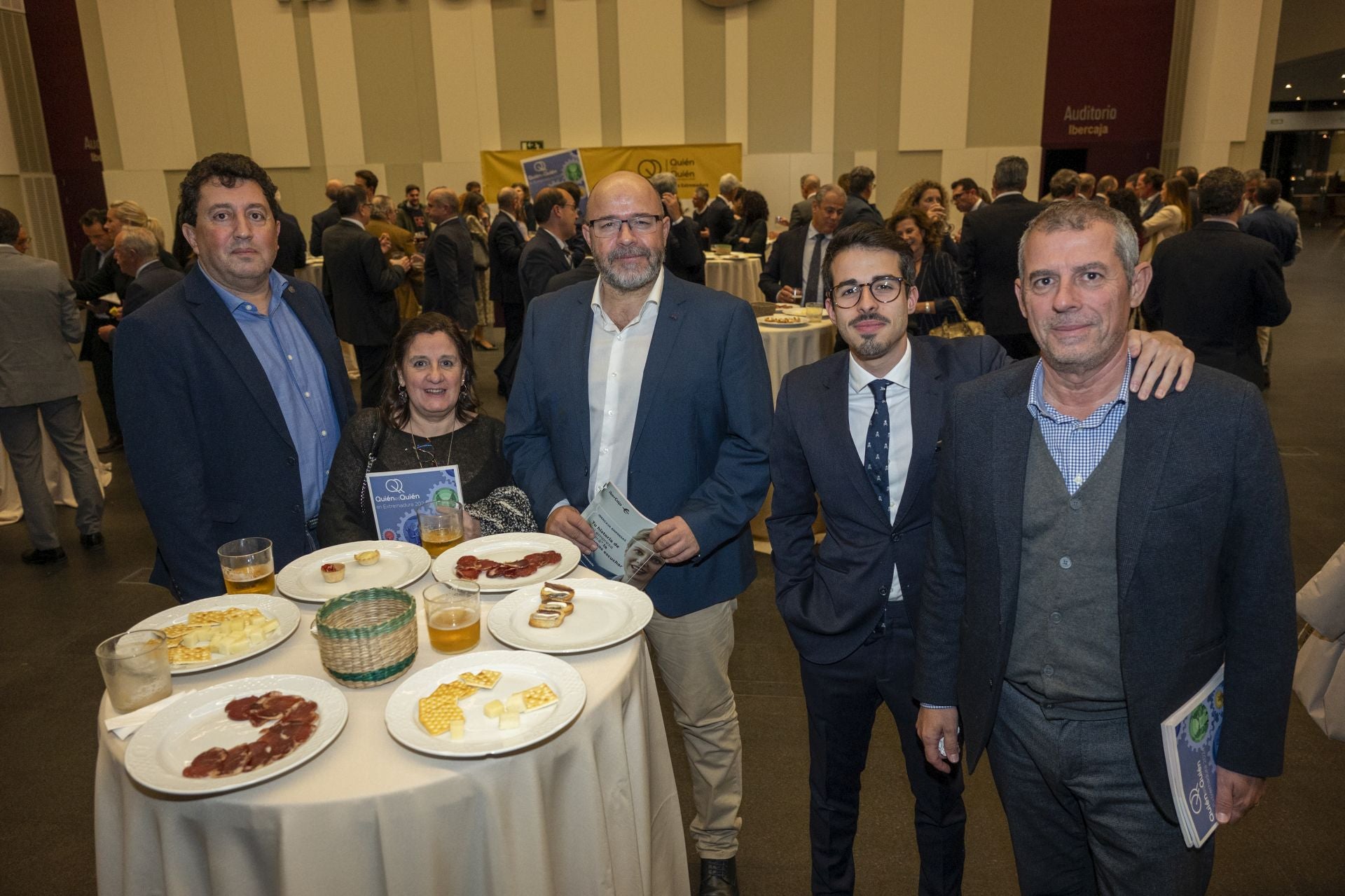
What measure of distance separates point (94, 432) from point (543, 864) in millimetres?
7525

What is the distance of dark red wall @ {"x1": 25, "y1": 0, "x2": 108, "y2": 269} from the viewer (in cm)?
1412

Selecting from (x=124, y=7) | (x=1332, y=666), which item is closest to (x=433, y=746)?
(x=1332, y=666)

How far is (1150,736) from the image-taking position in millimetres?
1358

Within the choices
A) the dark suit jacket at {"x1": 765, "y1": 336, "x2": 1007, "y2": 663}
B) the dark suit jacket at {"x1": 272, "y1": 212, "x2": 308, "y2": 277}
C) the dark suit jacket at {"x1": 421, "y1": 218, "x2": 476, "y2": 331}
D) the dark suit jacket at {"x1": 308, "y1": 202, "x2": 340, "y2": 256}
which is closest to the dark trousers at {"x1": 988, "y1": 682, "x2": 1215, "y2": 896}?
the dark suit jacket at {"x1": 765, "y1": 336, "x2": 1007, "y2": 663}

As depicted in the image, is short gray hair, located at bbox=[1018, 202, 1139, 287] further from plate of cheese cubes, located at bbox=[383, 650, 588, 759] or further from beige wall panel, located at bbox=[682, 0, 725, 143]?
beige wall panel, located at bbox=[682, 0, 725, 143]

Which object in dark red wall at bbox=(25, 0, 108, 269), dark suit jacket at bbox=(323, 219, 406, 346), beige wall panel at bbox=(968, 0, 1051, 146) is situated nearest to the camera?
dark suit jacket at bbox=(323, 219, 406, 346)

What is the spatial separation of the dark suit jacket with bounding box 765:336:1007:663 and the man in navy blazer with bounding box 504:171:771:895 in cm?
19

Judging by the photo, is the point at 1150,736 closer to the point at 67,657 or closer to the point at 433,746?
the point at 433,746

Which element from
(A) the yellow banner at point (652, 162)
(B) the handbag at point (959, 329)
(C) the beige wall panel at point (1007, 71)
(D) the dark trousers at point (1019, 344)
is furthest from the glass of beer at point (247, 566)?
(C) the beige wall panel at point (1007, 71)

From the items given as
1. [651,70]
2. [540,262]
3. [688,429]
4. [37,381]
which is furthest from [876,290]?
[651,70]

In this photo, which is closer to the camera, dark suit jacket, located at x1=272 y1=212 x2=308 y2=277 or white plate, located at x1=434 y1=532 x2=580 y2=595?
white plate, located at x1=434 y1=532 x2=580 y2=595

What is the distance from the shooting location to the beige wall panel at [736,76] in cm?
1247

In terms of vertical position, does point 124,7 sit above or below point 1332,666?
above

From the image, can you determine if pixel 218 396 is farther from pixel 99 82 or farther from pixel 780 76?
pixel 99 82
